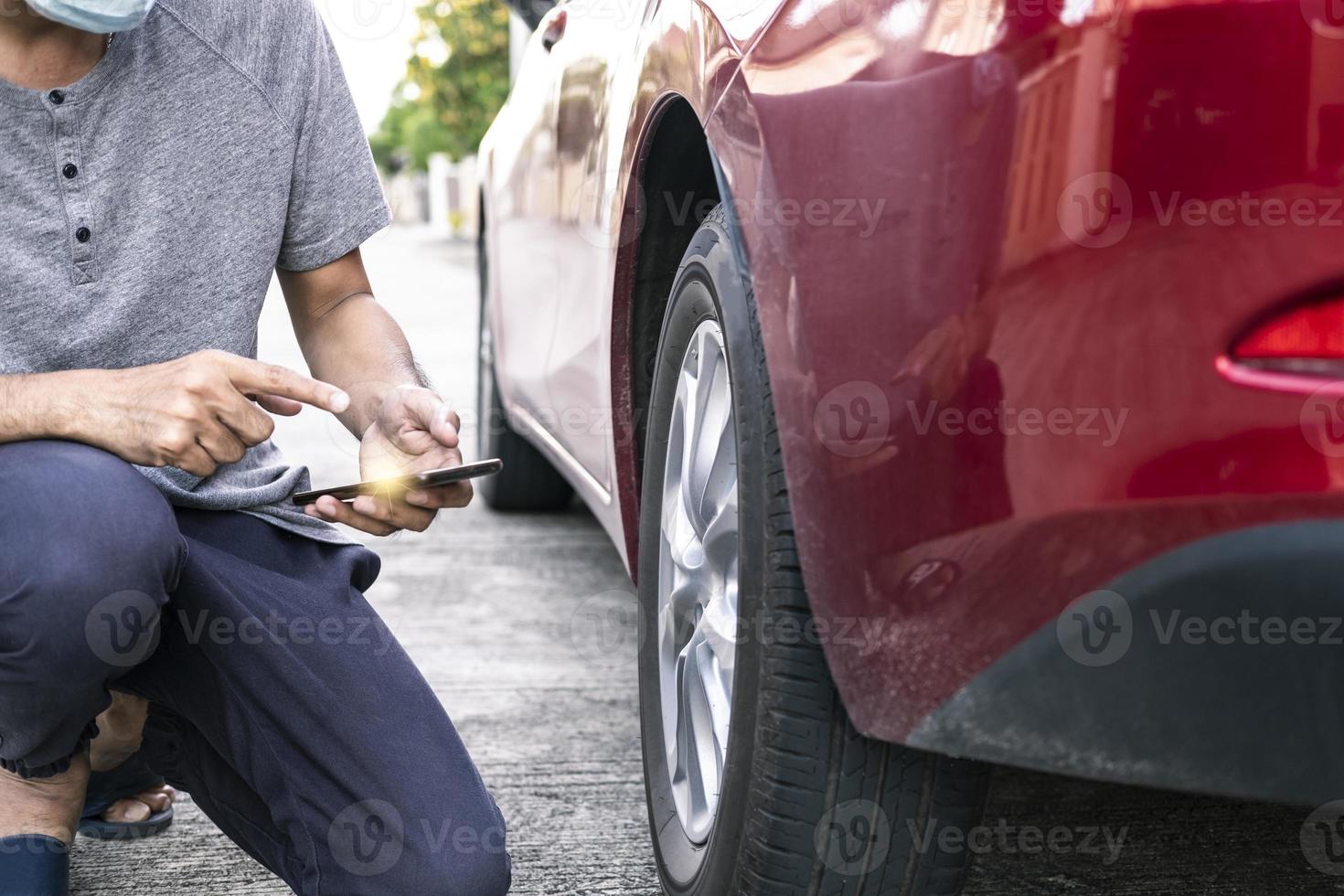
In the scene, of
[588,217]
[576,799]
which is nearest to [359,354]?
[588,217]

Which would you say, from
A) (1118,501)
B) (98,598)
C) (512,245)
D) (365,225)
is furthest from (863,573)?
(512,245)

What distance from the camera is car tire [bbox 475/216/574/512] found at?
4105 millimetres

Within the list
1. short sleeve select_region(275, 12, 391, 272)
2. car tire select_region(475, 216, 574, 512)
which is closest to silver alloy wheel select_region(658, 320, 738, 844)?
short sleeve select_region(275, 12, 391, 272)

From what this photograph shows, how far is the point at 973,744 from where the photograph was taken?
3.79 ft

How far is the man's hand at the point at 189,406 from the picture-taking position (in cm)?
145

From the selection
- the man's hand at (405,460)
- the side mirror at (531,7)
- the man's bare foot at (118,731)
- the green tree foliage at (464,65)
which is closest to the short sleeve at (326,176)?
the man's hand at (405,460)

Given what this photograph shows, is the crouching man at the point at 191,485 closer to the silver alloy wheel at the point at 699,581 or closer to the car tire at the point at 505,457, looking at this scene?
the silver alloy wheel at the point at 699,581

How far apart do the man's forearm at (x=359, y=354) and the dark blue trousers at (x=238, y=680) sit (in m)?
0.20

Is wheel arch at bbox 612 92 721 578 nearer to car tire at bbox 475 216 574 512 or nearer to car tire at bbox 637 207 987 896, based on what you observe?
car tire at bbox 637 207 987 896

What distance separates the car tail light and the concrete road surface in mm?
1028

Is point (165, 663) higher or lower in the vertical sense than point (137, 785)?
higher

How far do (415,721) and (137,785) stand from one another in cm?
61

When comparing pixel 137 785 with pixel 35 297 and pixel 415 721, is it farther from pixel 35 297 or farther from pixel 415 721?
pixel 35 297

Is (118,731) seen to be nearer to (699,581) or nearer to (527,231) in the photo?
(699,581)
